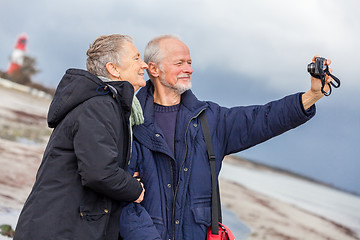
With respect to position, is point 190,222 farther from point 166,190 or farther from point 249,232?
point 249,232

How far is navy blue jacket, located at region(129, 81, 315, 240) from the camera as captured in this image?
3055 mm

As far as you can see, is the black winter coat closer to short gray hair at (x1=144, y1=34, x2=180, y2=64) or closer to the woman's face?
the woman's face

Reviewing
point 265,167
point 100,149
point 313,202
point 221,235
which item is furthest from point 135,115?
point 265,167

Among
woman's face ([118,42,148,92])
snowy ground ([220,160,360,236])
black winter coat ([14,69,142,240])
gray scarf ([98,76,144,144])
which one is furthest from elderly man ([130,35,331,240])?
snowy ground ([220,160,360,236])

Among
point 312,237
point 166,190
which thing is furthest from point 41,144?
point 166,190

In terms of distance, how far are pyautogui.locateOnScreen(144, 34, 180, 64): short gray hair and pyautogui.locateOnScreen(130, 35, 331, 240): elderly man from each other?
0.09 metres

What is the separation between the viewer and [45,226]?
8.13 ft

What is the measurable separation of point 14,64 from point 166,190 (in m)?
33.1

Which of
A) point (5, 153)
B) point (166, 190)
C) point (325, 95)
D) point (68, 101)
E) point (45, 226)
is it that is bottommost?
point (5, 153)

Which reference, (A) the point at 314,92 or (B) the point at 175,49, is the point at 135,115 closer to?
(B) the point at 175,49

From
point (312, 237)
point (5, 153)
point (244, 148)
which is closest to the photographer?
point (244, 148)

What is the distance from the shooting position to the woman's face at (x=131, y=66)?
2.89m

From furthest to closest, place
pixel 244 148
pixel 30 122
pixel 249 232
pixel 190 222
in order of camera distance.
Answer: pixel 30 122 < pixel 249 232 < pixel 244 148 < pixel 190 222

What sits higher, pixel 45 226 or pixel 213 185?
pixel 213 185
